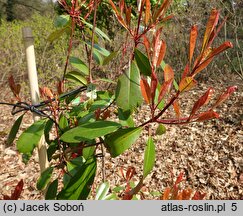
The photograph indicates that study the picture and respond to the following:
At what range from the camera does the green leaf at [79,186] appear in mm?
792

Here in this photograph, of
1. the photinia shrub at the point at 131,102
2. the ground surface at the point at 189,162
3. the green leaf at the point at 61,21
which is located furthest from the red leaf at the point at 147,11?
the ground surface at the point at 189,162

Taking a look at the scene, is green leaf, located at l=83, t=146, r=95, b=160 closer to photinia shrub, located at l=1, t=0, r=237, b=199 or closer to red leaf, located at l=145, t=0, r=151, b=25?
photinia shrub, located at l=1, t=0, r=237, b=199

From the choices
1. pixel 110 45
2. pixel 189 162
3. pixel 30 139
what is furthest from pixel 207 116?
pixel 110 45

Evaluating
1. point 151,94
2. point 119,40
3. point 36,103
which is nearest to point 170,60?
point 119,40

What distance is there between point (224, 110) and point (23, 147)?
3.12 m

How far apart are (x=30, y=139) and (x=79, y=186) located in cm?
22

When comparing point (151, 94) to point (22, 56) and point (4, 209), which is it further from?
point (22, 56)

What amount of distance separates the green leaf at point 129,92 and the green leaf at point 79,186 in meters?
0.24

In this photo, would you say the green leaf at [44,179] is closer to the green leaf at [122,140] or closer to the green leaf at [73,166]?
the green leaf at [73,166]

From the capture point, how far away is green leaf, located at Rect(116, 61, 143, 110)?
27.3 inches

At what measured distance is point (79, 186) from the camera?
0.80m

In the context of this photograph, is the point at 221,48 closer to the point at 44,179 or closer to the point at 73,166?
the point at 73,166

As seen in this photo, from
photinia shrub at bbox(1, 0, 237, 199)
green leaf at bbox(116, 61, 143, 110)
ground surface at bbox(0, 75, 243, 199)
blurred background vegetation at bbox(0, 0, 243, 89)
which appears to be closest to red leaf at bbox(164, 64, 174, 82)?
photinia shrub at bbox(1, 0, 237, 199)

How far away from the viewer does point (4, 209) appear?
25.6 inches
